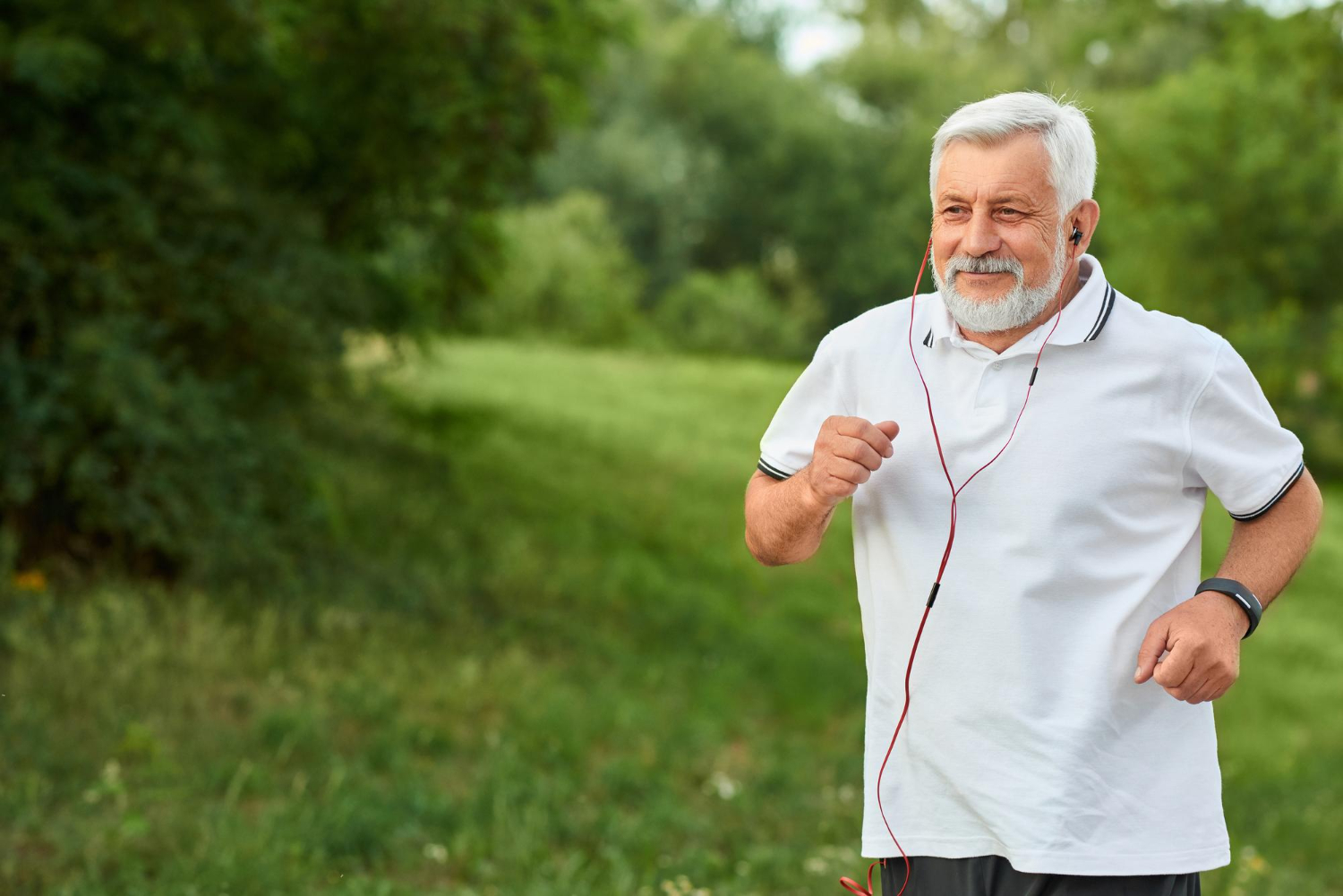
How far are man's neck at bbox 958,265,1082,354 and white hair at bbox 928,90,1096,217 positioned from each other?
15cm

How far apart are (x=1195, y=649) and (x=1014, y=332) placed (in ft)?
2.08

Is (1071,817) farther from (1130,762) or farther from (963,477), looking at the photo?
(963,477)

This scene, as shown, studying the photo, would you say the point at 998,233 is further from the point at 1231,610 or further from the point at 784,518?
the point at 1231,610

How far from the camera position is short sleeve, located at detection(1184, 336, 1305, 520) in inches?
95.7

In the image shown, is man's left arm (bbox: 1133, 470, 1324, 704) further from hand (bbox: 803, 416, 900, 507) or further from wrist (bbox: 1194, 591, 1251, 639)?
hand (bbox: 803, 416, 900, 507)

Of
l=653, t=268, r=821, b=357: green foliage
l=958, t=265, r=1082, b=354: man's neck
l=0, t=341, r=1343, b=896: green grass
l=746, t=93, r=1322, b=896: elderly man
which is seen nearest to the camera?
l=746, t=93, r=1322, b=896: elderly man

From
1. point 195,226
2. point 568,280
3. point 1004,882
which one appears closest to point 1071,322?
point 1004,882

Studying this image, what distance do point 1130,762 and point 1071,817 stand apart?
143mm

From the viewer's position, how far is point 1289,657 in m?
14.1

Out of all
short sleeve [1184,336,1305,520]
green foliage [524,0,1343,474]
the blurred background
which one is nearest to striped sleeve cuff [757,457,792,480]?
short sleeve [1184,336,1305,520]

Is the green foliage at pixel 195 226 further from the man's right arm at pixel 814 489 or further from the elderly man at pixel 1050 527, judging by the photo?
the elderly man at pixel 1050 527

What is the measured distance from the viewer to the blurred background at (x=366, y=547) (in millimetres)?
5883

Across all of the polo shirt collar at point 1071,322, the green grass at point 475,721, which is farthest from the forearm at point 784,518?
the green grass at point 475,721

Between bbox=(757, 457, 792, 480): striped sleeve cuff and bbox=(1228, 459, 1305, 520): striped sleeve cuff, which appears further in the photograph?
bbox=(757, 457, 792, 480): striped sleeve cuff
